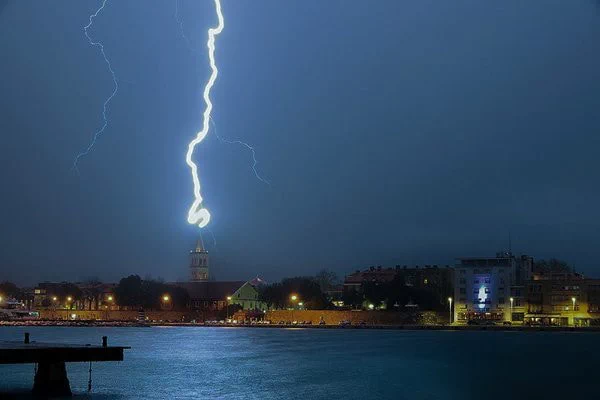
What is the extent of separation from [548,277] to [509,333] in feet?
65.5

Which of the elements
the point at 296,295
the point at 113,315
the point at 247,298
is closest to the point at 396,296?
the point at 296,295

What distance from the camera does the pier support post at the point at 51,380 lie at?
36094 mm

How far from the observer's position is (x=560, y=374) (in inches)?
2063

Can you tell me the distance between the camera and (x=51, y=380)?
3625cm

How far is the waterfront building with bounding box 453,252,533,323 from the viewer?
416ft

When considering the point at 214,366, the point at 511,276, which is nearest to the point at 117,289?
the point at 511,276

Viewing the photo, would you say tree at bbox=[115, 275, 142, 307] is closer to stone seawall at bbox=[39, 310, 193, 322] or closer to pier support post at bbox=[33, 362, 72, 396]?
stone seawall at bbox=[39, 310, 193, 322]

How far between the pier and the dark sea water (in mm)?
1860

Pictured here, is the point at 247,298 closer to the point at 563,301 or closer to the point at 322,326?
the point at 322,326

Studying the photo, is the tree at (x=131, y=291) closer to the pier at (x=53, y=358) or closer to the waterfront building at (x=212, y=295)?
the waterfront building at (x=212, y=295)

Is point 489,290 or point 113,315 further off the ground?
point 489,290

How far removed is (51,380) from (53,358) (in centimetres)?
258

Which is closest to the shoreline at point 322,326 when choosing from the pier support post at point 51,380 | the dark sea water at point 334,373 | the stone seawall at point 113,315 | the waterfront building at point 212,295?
the stone seawall at point 113,315

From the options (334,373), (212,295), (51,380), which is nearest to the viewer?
(51,380)
